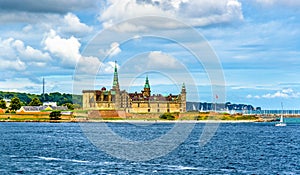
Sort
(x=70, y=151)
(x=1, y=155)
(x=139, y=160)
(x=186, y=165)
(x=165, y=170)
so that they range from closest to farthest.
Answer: (x=165, y=170)
(x=186, y=165)
(x=139, y=160)
(x=1, y=155)
(x=70, y=151)

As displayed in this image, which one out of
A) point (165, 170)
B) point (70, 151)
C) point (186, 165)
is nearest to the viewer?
point (165, 170)

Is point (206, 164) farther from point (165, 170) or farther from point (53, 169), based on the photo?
point (53, 169)

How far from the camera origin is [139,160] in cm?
5853

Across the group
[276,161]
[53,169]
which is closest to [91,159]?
[53,169]

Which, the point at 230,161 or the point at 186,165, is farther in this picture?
the point at 230,161

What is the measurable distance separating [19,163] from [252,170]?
74.9ft

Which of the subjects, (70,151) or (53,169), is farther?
(70,151)

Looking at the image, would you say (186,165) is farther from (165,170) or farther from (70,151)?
(70,151)

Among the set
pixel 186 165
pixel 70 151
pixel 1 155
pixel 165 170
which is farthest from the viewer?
pixel 70 151

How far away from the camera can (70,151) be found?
69000mm

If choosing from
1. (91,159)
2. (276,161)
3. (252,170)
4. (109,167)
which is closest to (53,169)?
(109,167)

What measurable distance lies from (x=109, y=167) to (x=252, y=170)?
13369 millimetres

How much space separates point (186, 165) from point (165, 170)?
195 inches

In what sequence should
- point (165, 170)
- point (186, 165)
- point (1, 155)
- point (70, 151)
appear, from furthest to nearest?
point (70, 151) < point (1, 155) < point (186, 165) < point (165, 170)
